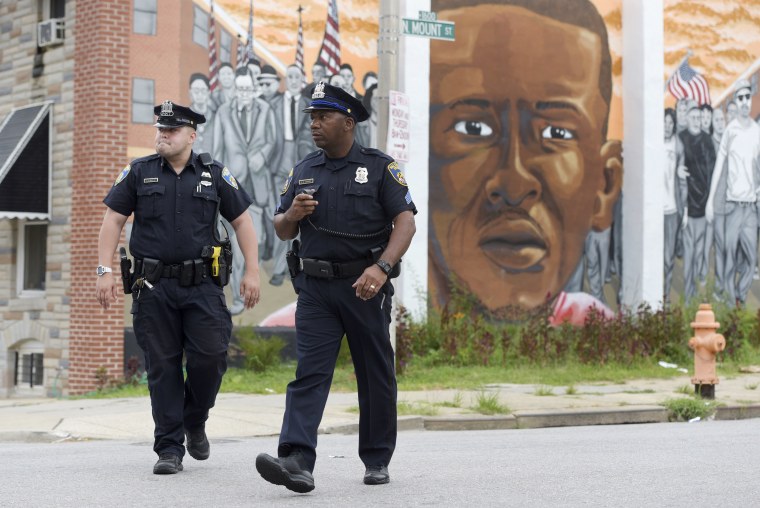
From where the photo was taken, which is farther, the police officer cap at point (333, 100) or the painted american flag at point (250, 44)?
the painted american flag at point (250, 44)

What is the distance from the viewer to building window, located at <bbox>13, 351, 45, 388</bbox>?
55.6ft

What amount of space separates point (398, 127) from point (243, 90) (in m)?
4.66

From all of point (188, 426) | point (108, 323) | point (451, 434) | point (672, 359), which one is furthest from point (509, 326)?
point (188, 426)

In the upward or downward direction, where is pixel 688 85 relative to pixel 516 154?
upward

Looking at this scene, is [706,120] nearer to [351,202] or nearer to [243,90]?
[243,90]

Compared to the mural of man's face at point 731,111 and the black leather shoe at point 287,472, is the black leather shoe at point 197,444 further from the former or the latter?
the mural of man's face at point 731,111

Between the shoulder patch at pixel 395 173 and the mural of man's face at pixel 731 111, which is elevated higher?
the mural of man's face at pixel 731 111

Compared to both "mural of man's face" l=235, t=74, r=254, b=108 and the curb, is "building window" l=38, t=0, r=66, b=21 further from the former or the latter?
the curb

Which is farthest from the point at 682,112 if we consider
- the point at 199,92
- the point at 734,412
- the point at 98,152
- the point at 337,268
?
the point at 337,268

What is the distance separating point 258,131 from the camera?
16.7m

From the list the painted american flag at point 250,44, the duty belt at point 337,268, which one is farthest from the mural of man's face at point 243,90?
the duty belt at point 337,268

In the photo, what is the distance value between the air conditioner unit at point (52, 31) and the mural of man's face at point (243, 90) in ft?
8.10

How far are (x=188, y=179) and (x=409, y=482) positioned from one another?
2317 mm

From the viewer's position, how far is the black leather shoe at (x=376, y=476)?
6887 millimetres
